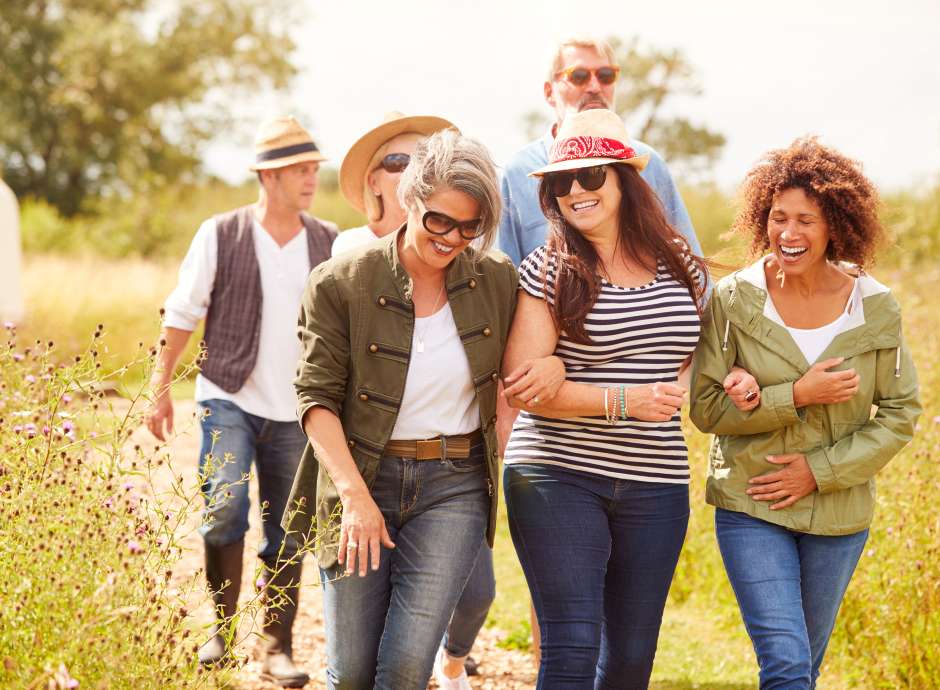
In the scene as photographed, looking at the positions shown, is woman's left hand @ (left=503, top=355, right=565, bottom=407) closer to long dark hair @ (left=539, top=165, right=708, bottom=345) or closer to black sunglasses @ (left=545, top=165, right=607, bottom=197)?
long dark hair @ (left=539, top=165, right=708, bottom=345)

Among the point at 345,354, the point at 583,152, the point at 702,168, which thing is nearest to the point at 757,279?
the point at 583,152

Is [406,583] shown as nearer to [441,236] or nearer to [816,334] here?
[441,236]

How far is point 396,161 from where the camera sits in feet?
14.6

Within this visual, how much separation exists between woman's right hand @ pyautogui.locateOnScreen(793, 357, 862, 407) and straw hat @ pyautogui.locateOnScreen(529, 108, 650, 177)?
85 cm

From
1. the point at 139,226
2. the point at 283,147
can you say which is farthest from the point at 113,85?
the point at 283,147

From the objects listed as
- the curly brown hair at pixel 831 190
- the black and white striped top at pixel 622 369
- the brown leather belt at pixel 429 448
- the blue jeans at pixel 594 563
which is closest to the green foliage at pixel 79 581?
the brown leather belt at pixel 429 448

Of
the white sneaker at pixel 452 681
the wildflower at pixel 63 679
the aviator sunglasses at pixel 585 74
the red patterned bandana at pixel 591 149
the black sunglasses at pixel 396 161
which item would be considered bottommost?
the white sneaker at pixel 452 681

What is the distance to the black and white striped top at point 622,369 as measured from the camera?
3.53m

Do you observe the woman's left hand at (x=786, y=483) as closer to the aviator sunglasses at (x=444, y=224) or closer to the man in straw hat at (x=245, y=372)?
the aviator sunglasses at (x=444, y=224)

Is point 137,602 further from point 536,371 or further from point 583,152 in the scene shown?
point 583,152

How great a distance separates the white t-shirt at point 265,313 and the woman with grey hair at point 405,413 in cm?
154

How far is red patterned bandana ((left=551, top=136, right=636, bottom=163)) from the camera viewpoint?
369cm

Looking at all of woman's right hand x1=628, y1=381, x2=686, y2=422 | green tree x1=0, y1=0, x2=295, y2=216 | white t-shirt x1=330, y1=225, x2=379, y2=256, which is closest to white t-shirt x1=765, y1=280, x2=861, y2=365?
woman's right hand x1=628, y1=381, x2=686, y2=422

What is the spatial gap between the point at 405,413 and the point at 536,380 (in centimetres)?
40
